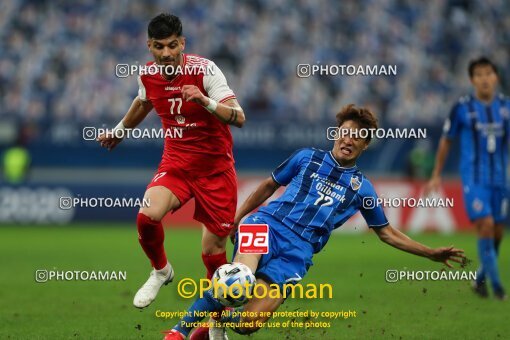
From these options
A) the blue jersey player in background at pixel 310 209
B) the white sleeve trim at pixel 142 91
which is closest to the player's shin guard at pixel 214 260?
the blue jersey player in background at pixel 310 209

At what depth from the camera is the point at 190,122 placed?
7375mm

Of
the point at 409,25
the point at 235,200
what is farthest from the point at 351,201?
the point at 409,25

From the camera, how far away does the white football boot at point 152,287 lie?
23.3 ft

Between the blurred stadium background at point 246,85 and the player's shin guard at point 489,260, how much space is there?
26.0 ft


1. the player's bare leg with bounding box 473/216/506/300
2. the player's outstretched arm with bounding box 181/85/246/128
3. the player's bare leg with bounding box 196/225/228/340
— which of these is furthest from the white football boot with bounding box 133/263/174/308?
the player's bare leg with bounding box 473/216/506/300

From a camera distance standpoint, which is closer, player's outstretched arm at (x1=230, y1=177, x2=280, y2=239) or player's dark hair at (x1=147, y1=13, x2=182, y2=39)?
player's outstretched arm at (x1=230, y1=177, x2=280, y2=239)

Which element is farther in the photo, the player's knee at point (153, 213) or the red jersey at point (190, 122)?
the red jersey at point (190, 122)

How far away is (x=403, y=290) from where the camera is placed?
1097 cm

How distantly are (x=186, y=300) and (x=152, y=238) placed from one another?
63.8 inches

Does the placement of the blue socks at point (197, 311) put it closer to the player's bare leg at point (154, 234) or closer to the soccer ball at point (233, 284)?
the soccer ball at point (233, 284)

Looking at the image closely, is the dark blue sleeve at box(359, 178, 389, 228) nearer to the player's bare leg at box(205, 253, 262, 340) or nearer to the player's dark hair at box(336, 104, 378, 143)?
the player's dark hair at box(336, 104, 378, 143)

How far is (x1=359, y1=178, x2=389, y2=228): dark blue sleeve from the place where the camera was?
22.0 feet

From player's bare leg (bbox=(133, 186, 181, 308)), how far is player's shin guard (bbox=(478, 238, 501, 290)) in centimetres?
385

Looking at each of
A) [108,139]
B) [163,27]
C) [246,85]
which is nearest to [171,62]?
[163,27]
